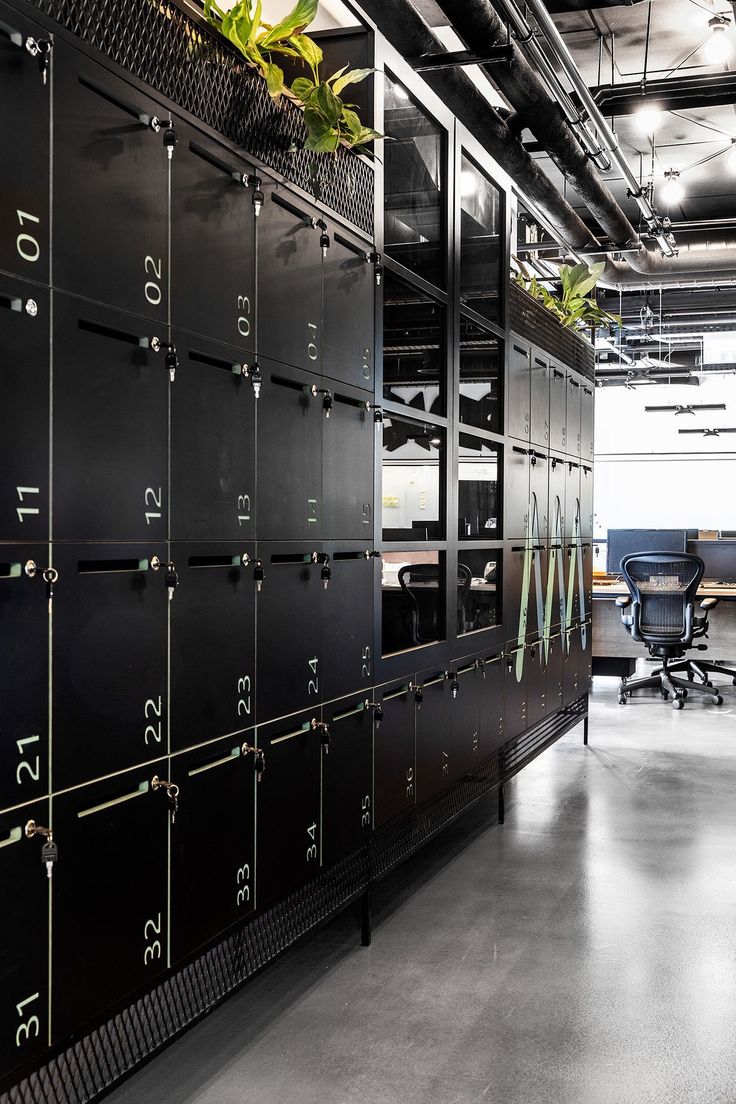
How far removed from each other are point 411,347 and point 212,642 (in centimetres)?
170

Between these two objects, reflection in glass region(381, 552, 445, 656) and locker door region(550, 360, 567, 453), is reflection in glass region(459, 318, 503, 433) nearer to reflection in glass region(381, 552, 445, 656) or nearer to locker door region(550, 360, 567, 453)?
reflection in glass region(381, 552, 445, 656)

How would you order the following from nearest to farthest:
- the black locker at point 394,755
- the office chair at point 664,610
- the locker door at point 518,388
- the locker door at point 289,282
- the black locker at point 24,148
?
the black locker at point 24,148, the locker door at point 289,282, the black locker at point 394,755, the locker door at point 518,388, the office chair at point 664,610

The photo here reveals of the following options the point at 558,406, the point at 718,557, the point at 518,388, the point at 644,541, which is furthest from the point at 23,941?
the point at 718,557

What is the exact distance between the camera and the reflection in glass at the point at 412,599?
3.53 m

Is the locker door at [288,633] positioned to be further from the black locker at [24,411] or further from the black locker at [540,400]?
the black locker at [540,400]

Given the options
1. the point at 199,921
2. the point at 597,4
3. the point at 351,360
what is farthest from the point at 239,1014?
the point at 597,4

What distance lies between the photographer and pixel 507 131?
→ 495 centimetres

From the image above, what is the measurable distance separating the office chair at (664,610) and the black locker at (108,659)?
6.68 meters

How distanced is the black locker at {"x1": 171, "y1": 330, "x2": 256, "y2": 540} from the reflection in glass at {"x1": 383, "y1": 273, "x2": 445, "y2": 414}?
100cm

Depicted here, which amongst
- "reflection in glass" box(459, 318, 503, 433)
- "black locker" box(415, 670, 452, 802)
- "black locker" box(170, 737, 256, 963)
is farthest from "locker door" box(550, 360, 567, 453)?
"black locker" box(170, 737, 256, 963)

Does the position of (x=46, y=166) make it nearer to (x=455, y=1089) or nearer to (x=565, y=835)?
(x=455, y=1089)

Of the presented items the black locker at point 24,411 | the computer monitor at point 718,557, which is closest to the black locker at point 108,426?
the black locker at point 24,411

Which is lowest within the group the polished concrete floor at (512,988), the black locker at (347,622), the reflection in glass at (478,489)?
the polished concrete floor at (512,988)

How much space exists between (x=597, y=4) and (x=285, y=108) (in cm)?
328
